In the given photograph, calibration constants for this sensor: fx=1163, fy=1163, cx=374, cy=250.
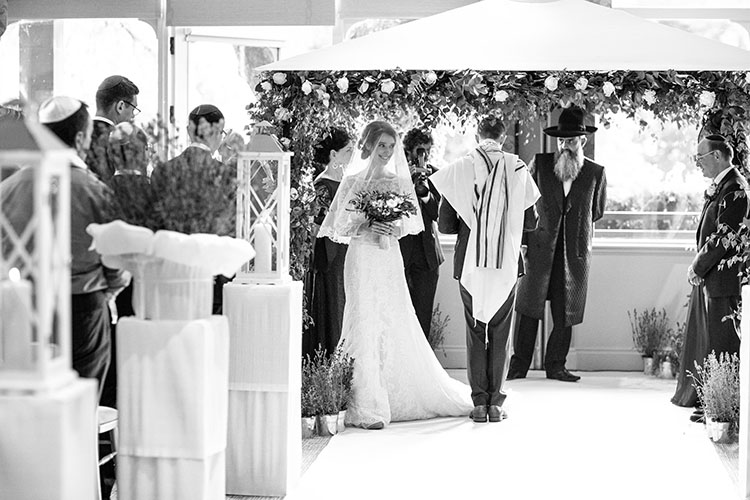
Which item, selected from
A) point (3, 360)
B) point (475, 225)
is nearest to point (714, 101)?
point (475, 225)

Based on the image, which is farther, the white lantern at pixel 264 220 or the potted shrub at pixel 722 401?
the potted shrub at pixel 722 401

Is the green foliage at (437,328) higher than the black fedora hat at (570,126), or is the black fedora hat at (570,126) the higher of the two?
the black fedora hat at (570,126)

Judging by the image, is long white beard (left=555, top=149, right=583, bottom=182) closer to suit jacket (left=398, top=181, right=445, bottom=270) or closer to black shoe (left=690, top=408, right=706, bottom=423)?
suit jacket (left=398, top=181, right=445, bottom=270)

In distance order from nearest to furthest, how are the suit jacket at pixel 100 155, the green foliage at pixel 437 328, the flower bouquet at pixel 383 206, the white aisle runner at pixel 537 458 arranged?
the suit jacket at pixel 100 155 < the white aisle runner at pixel 537 458 < the flower bouquet at pixel 383 206 < the green foliage at pixel 437 328

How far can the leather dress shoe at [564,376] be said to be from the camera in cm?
856

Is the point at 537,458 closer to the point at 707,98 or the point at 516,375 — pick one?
the point at 707,98

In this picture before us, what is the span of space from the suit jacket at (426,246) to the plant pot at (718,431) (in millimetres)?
2383

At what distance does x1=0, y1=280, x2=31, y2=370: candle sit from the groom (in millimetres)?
3362

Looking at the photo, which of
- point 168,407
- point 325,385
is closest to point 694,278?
point 325,385

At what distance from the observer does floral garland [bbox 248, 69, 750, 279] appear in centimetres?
628

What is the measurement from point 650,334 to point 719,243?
226cm

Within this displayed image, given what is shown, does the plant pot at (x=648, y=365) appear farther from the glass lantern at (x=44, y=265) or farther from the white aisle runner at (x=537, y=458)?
the glass lantern at (x=44, y=265)

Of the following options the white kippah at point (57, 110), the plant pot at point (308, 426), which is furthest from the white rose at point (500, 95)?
the white kippah at point (57, 110)

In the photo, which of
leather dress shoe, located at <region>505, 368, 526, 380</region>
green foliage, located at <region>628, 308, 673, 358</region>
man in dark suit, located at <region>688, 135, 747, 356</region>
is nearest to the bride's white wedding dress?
man in dark suit, located at <region>688, 135, 747, 356</region>
